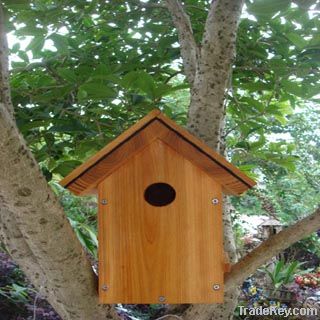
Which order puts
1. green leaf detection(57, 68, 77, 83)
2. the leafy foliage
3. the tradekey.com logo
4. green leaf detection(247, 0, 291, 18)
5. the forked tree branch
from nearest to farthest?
green leaf detection(247, 0, 291, 18), the forked tree branch, green leaf detection(57, 68, 77, 83), the tradekey.com logo, the leafy foliage

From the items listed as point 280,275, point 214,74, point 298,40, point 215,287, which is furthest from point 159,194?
point 280,275

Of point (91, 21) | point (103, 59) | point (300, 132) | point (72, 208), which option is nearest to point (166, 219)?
point (103, 59)

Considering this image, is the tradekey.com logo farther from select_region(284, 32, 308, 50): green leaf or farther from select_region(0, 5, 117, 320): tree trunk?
select_region(0, 5, 117, 320): tree trunk

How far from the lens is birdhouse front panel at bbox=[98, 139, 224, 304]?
2.89 ft

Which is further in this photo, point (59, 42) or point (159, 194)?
point (59, 42)

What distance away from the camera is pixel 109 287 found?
85 centimetres

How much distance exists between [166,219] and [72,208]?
392 cm

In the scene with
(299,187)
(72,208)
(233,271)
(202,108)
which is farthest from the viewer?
(299,187)

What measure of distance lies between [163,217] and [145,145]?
0.15 m

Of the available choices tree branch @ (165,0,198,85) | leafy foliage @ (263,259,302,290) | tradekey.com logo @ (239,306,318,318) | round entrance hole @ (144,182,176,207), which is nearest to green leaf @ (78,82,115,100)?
→ round entrance hole @ (144,182,176,207)

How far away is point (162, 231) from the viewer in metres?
0.89

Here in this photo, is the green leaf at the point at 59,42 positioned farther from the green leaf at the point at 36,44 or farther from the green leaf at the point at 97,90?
the green leaf at the point at 97,90

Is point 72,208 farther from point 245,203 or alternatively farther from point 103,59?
point 103,59

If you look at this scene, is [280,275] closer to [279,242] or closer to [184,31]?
[184,31]
